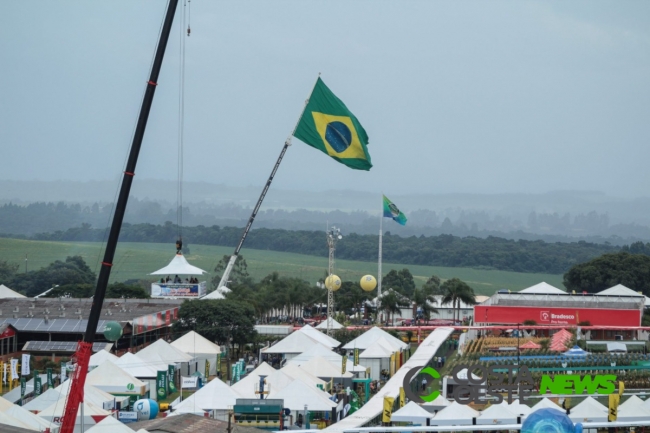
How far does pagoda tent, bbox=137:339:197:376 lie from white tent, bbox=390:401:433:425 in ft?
38.1

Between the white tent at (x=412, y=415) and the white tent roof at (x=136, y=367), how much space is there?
9664 mm

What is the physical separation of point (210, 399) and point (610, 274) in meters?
57.0

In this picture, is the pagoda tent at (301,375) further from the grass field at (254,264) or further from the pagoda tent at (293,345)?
the grass field at (254,264)

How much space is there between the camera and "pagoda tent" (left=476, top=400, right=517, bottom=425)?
2505cm

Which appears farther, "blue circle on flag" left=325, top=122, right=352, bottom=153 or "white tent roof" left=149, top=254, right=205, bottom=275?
"white tent roof" left=149, top=254, right=205, bottom=275

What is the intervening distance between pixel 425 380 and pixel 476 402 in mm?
7143

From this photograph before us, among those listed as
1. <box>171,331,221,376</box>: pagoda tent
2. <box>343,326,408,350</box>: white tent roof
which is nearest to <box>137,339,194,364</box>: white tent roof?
<box>171,331,221,376</box>: pagoda tent

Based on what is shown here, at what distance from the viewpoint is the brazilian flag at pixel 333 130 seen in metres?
29.8

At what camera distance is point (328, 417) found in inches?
1107

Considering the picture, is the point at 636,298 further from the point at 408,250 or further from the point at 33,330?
the point at 408,250

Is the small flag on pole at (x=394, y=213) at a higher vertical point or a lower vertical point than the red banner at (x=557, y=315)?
higher

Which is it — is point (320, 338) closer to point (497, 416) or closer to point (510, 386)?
point (510, 386)

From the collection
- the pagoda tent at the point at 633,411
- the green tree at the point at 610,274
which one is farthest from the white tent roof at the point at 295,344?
the green tree at the point at 610,274

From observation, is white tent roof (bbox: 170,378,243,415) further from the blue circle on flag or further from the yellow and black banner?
the blue circle on flag
